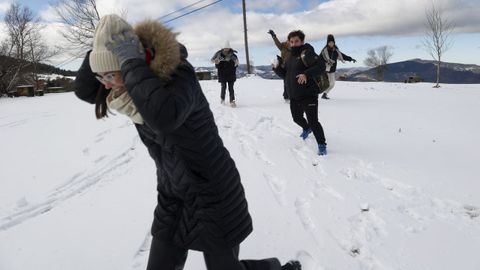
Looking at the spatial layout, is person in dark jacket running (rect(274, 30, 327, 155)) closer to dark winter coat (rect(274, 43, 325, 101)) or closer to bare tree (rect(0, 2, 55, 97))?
dark winter coat (rect(274, 43, 325, 101))

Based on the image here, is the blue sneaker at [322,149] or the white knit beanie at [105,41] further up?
the white knit beanie at [105,41]

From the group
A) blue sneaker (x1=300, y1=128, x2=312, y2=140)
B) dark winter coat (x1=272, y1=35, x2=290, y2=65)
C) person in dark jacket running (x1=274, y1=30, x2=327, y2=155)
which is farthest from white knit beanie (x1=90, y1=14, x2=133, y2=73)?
dark winter coat (x1=272, y1=35, x2=290, y2=65)

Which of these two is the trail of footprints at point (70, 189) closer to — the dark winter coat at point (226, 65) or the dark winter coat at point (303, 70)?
the dark winter coat at point (303, 70)

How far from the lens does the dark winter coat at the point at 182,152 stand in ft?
4.79

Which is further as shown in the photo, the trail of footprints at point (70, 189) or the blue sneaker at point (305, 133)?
the blue sneaker at point (305, 133)

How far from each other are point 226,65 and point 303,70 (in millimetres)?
4929

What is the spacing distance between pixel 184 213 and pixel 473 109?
9308mm

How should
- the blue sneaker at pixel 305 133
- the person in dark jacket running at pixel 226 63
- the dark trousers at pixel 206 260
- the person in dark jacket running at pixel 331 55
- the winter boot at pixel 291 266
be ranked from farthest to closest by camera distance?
the person in dark jacket running at pixel 226 63, the person in dark jacket running at pixel 331 55, the blue sneaker at pixel 305 133, the winter boot at pixel 291 266, the dark trousers at pixel 206 260

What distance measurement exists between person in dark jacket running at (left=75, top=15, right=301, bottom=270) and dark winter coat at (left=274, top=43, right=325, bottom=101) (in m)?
3.54

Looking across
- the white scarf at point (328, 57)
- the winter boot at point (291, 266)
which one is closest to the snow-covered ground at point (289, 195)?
the winter boot at point (291, 266)

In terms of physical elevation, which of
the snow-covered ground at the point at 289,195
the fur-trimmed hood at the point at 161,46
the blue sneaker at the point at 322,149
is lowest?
the snow-covered ground at the point at 289,195

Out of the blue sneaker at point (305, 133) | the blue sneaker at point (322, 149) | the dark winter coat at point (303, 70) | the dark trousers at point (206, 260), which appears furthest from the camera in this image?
the blue sneaker at point (305, 133)

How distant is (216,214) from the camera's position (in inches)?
69.2

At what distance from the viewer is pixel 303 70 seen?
210 inches
